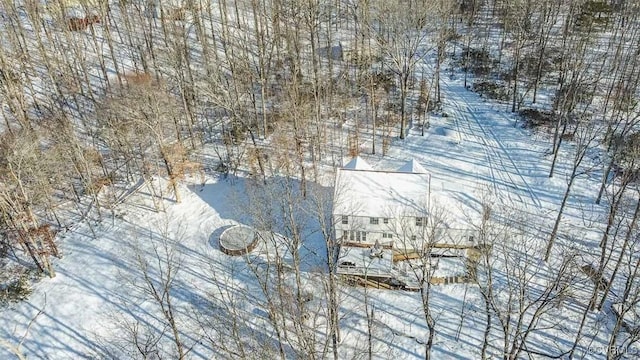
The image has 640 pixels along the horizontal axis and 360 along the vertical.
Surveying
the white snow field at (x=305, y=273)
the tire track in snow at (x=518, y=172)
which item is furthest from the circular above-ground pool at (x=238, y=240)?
the tire track in snow at (x=518, y=172)

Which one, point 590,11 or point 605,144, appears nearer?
point 605,144

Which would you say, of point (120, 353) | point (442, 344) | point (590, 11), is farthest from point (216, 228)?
point (590, 11)

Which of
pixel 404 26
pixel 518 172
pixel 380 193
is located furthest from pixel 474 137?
pixel 380 193

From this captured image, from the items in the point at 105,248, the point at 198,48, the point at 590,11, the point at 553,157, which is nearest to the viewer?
the point at 105,248

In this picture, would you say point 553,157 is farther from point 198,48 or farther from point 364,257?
point 198,48

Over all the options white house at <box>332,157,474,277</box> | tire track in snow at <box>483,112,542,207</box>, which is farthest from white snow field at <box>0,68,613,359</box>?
white house at <box>332,157,474,277</box>

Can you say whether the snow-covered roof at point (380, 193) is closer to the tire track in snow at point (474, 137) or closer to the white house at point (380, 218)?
the white house at point (380, 218)

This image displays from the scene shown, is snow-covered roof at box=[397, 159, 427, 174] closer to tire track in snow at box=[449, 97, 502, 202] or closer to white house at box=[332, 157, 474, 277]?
white house at box=[332, 157, 474, 277]
